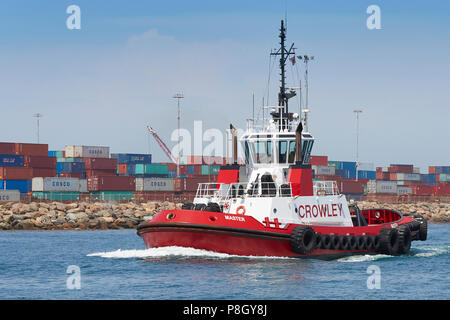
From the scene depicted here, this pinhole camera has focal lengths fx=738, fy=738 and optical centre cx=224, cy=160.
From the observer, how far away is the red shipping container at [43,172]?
74.6 metres

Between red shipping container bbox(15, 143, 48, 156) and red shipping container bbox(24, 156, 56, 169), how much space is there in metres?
0.98

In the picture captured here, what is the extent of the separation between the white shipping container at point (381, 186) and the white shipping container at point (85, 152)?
118 ft

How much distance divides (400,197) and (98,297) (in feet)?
272

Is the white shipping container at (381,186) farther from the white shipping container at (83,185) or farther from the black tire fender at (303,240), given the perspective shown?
the black tire fender at (303,240)

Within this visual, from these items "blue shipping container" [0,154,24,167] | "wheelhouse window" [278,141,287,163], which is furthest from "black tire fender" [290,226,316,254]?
"blue shipping container" [0,154,24,167]

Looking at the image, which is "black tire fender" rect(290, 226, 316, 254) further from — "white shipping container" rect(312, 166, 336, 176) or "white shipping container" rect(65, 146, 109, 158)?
"white shipping container" rect(65, 146, 109, 158)

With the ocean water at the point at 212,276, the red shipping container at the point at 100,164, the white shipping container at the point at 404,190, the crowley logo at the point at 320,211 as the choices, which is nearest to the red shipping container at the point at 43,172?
the red shipping container at the point at 100,164

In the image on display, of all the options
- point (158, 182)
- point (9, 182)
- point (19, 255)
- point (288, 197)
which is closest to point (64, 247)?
point (19, 255)

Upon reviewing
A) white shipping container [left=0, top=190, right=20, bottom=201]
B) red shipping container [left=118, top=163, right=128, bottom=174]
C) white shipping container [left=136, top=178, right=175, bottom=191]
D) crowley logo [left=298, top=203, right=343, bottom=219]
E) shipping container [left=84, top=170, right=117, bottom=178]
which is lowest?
white shipping container [left=0, top=190, right=20, bottom=201]

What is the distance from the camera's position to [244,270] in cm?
2075

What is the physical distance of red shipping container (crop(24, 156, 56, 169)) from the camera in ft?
246

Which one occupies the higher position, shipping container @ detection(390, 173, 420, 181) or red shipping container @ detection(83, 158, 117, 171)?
red shipping container @ detection(83, 158, 117, 171)

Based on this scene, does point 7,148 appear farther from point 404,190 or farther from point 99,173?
point 404,190

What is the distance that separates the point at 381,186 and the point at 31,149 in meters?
47.2
